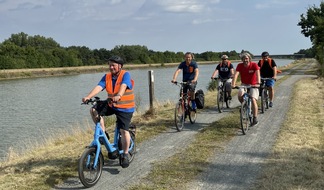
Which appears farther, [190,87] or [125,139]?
[190,87]

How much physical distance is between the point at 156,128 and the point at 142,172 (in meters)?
3.50

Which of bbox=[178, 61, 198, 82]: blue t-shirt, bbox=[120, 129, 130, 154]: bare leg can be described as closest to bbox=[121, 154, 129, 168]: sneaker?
bbox=[120, 129, 130, 154]: bare leg

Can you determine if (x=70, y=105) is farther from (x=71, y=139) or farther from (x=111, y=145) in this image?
(x=111, y=145)

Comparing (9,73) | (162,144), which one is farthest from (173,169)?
(9,73)

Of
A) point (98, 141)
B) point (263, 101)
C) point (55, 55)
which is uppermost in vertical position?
point (55, 55)

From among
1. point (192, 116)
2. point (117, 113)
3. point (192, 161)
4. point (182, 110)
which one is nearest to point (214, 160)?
point (192, 161)

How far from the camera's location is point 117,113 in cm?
555

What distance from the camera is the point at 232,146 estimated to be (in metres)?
7.20

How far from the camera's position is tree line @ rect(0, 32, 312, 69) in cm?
Result: 7488

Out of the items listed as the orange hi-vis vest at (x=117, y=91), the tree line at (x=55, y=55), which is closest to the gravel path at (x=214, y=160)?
the orange hi-vis vest at (x=117, y=91)

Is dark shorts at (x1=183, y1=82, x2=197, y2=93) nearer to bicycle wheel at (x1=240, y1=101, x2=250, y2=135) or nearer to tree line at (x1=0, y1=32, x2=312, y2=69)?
bicycle wheel at (x1=240, y1=101, x2=250, y2=135)

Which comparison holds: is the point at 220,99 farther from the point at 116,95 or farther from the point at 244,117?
the point at 116,95

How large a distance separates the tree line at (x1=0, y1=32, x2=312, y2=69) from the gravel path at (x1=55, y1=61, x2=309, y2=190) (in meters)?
68.1

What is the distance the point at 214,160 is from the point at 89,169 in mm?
2265
